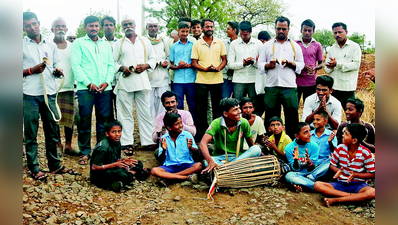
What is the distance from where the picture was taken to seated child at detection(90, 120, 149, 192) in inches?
170

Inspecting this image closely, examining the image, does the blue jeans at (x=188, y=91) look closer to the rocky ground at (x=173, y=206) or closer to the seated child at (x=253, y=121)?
the seated child at (x=253, y=121)

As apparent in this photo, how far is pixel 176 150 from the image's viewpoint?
476cm

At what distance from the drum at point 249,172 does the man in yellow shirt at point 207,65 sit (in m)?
1.91

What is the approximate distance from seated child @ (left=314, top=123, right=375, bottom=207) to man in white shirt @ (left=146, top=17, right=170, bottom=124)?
3387 millimetres

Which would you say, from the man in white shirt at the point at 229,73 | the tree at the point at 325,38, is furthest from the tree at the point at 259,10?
the man in white shirt at the point at 229,73

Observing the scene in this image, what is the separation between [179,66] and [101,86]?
1.48 meters

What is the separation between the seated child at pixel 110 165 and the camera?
432 cm

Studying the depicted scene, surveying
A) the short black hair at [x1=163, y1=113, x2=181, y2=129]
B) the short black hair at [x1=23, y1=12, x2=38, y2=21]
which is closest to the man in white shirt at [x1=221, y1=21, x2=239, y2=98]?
the short black hair at [x1=163, y1=113, x2=181, y2=129]

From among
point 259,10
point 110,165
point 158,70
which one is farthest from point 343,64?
point 259,10

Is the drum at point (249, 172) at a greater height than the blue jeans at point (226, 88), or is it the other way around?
the blue jeans at point (226, 88)
